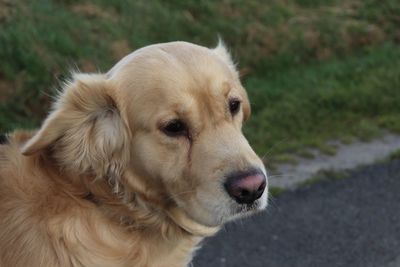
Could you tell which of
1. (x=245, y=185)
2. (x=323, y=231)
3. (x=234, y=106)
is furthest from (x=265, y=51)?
(x=245, y=185)

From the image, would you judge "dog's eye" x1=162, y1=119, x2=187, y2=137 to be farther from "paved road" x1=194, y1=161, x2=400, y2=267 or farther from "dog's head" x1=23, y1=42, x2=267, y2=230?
"paved road" x1=194, y1=161, x2=400, y2=267

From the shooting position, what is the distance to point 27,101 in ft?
24.5

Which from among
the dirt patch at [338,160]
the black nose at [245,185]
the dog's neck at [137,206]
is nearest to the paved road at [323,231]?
the dirt patch at [338,160]

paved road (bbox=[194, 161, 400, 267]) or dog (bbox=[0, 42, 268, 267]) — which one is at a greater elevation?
dog (bbox=[0, 42, 268, 267])

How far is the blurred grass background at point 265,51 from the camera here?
759 cm

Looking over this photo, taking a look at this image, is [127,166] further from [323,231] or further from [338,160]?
[338,160]

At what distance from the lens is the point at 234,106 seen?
3.37 metres

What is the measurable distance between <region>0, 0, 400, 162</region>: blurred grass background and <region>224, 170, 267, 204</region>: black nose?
159 inches

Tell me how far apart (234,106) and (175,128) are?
0.31 m

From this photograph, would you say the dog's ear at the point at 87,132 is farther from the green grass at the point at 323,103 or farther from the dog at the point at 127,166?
the green grass at the point at 323,103

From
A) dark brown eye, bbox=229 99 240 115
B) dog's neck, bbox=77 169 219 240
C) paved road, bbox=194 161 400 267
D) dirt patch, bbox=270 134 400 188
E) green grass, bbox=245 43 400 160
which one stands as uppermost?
dark brown eye, bbox=229 99 240 115

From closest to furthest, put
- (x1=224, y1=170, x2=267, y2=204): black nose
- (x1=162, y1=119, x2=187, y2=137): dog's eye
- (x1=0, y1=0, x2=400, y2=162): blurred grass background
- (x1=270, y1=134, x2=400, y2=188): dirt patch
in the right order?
(x1=224, y1=170, x2=267, y2=204): black nose → (x1=162, y1=119, x2=187, y2=137): dog's eye → (x1=270, y1=134, x2=400, y2=188): dirt patch → (x1=0, y1=0, x2=400, y2=162): blurred grass background

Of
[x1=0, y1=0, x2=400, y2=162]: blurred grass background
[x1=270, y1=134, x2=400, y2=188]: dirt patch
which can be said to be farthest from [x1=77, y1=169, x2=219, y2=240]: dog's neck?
[x1=0, y1=0, x2=400, y2=162]: blurred grass background

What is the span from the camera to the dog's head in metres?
3.16
